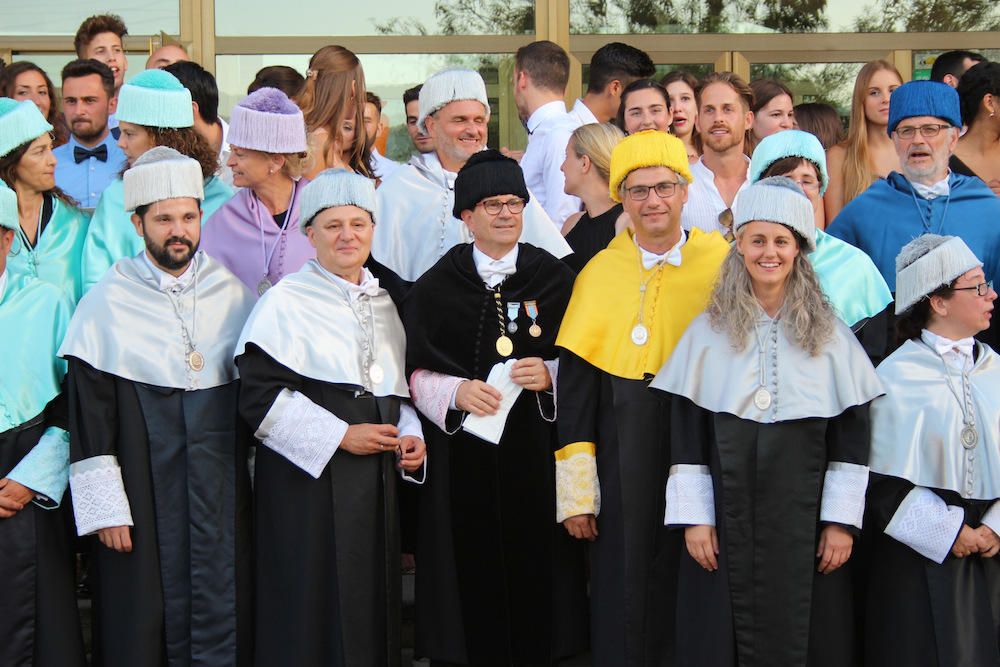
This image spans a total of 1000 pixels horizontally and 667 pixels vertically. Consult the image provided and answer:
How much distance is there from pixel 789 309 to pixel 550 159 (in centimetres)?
293

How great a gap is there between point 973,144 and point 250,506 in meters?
4.24

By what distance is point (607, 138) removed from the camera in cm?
600

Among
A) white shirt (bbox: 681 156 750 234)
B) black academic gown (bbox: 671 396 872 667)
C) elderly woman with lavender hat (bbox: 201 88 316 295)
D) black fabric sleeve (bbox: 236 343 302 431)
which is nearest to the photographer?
black academic gown (bbox: 671 396 872 667)

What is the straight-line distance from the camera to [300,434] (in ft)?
15.3

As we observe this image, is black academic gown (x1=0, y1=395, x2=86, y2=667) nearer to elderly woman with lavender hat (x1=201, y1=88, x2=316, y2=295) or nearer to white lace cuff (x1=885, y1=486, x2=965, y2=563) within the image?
elderly woman with lavender hat (x1=201, y1=88, x2=316, y2=295)

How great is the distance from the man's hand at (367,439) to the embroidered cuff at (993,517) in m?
2.21

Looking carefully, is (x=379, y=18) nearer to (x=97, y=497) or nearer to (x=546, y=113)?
(x=546, y=113)

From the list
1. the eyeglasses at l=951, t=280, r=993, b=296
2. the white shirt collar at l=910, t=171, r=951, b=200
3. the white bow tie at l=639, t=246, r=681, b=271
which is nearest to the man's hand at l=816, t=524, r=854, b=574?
the eyeglasses at l=951, t=280, r=993, b=296

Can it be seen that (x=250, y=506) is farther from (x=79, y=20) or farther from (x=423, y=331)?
(x=79, y=20)

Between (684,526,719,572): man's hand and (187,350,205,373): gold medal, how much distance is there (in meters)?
1.98

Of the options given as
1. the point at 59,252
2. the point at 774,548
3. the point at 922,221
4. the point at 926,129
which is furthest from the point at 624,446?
the point at 59,252

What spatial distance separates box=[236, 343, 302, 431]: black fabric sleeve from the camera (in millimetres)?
4723

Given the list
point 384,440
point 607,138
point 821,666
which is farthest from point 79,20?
point 821,666

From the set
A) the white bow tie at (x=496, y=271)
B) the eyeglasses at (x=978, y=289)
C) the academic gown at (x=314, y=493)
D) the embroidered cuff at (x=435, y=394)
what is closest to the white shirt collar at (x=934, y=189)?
the eyeglasses at (x=978, y=289)
